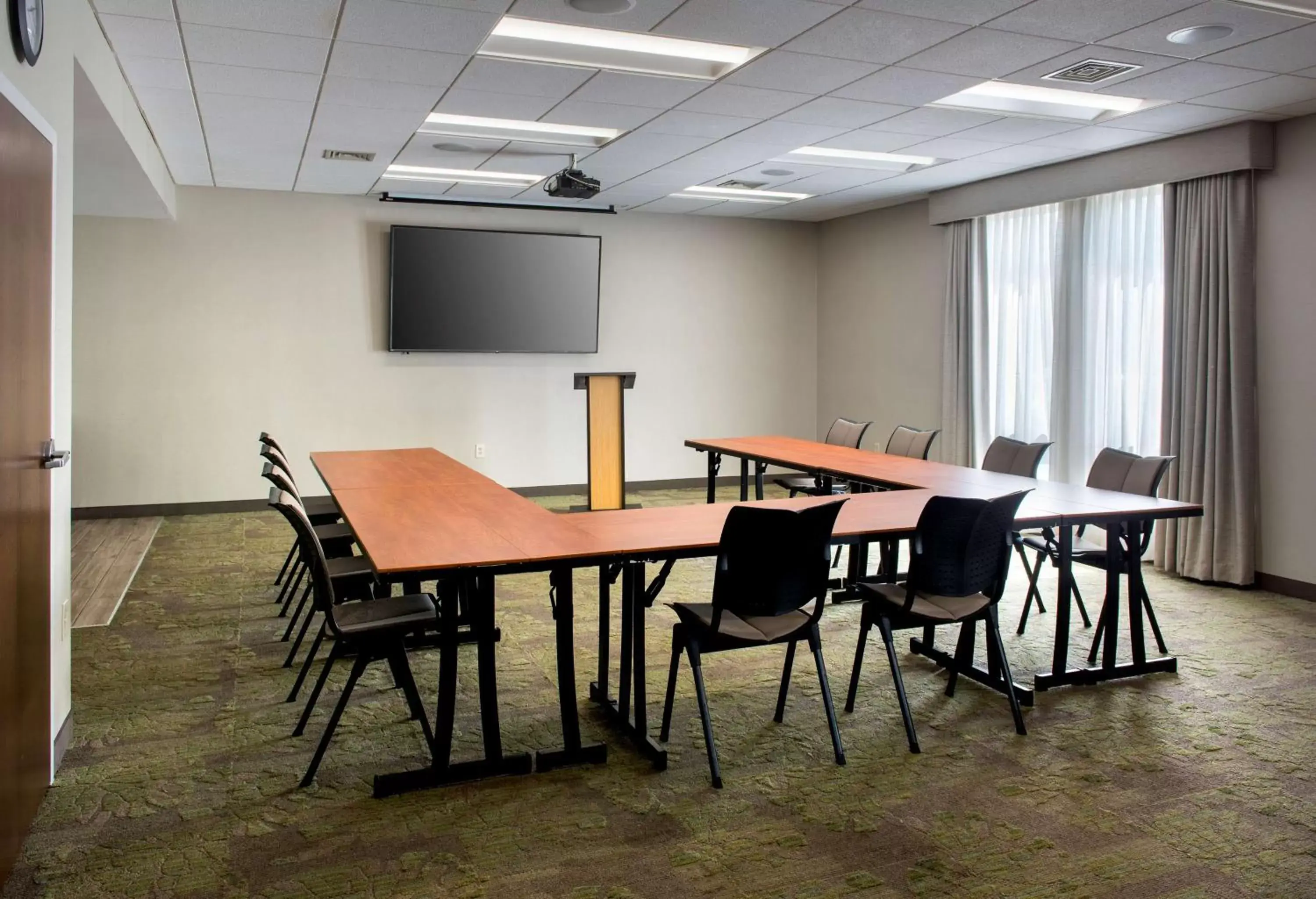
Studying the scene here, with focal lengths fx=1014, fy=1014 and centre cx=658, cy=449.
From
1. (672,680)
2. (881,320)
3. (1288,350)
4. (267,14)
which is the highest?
(267,14)

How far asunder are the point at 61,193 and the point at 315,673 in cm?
211

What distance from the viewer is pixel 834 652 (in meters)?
4.64

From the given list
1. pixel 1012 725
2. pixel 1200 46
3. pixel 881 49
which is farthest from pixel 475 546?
pixel 1200 46

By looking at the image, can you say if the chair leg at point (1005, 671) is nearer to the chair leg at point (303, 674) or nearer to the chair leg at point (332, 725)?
the chair leg at point (332, 725)

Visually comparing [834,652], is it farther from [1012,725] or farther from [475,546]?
[475,546]

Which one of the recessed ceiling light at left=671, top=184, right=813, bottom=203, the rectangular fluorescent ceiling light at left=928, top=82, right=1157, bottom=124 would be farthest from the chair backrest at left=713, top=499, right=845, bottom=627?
the recessed ceiling light at left=671, top=184, right=813, bottom=203

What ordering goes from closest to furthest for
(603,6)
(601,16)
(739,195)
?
(603,6), (601,16), (739,195)

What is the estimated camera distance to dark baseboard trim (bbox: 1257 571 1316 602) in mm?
5762

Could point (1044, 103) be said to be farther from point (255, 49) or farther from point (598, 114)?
point (255, 49)

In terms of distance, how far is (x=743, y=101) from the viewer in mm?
5520

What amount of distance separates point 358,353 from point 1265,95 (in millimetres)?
6998

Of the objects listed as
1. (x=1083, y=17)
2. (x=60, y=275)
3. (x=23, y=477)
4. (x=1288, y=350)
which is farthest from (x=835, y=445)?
(x=23, y=477)

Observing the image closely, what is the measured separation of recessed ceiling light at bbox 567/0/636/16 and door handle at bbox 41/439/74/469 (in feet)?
8.13

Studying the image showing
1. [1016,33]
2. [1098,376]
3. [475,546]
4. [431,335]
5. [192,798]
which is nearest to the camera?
[192,798]
